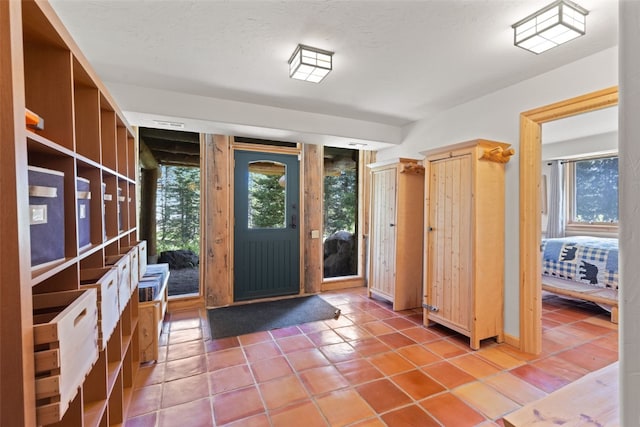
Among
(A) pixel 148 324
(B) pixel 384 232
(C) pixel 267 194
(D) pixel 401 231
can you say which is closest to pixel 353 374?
(A) pixel 148 324

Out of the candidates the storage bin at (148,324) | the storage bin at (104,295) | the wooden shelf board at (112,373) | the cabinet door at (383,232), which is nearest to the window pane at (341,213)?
the cabinet door at (383,232)

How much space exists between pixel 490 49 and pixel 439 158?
3.51 feet

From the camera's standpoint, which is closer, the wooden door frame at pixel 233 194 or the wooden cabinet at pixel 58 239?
the wooden cabinet at pixel 58 239

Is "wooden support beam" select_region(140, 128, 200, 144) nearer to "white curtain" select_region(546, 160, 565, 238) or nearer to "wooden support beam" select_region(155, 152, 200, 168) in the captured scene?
"wooden support beam" select_region(155, 152, 200, 168)

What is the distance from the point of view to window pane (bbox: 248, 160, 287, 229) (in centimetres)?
392

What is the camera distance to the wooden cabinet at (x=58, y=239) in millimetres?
683

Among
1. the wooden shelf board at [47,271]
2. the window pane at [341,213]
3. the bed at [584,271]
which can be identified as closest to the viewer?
the wooden shelf board at [47,271]

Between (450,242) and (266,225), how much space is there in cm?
233

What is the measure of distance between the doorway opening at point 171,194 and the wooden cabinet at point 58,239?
2172mm

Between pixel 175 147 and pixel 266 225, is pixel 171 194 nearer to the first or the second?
pixel 175 147

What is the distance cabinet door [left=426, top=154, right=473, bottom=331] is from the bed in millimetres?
1854

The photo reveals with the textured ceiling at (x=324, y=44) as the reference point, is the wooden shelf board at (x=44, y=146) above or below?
below

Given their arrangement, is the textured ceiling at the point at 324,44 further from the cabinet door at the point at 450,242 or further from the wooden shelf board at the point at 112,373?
the wooden shelf board at the point at 112,373

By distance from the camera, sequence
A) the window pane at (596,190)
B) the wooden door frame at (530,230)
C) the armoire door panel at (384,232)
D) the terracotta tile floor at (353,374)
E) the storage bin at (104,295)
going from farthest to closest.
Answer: the window pane at (596,190) → the armoire door panel at (384,232) → the wooden door frame at (530,230) → the terracotta tile floor at (353,374) → the storage bin at (104,295)
